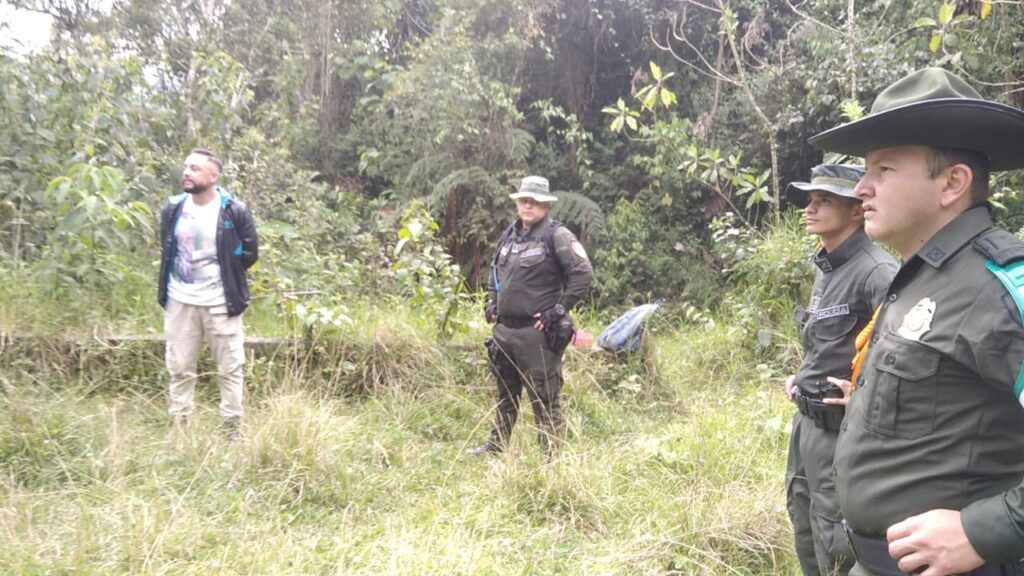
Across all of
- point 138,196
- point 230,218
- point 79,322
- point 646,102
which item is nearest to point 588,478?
point 230,218

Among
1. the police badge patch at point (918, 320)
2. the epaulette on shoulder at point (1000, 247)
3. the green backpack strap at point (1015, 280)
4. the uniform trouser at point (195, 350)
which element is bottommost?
the uniform trouser at point (195, 350)

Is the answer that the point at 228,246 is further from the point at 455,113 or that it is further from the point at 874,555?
the point at 455,113

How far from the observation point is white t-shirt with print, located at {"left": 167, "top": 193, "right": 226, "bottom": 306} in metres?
4.34

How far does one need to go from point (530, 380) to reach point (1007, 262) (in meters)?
3.26

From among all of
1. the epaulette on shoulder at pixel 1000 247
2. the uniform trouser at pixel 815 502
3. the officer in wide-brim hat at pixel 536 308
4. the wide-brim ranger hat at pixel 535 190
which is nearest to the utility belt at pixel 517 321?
the officer in wide-brim hat at pixel 536 308

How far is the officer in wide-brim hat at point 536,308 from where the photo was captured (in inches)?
175

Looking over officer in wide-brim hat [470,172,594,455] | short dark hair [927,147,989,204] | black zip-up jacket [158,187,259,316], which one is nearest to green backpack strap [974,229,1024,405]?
short dark hair [927,147,989,204]

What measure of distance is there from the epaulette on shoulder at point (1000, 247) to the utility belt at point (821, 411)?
98 cm

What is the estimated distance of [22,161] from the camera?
5426 millimetres

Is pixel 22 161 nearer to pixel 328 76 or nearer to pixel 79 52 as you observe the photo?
pixel 79 52

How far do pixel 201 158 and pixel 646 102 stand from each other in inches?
133

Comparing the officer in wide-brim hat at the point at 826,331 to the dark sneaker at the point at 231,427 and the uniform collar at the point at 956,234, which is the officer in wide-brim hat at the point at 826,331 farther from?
the dark sneaker at the point at 231,427

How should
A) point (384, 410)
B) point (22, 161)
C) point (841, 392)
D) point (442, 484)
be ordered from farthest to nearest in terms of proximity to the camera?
point (22, 161) → point (384, 410) → point (442, 484) → point (841, 392)

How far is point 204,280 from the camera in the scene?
14.3ft
